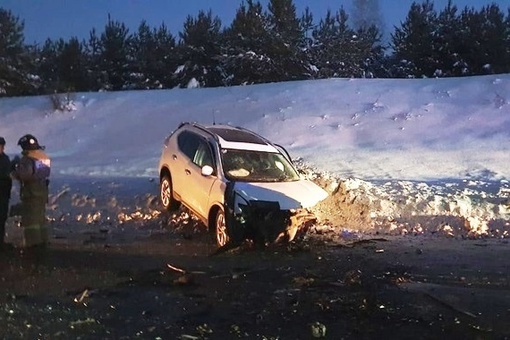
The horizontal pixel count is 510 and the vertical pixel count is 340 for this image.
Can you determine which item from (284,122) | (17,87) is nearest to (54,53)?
(17,87)

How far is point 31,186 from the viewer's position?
9.99 m

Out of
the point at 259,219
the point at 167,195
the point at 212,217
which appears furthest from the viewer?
the point at 167,195

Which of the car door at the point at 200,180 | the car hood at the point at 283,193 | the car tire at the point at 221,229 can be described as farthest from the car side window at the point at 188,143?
the car hood at the point at 283,193

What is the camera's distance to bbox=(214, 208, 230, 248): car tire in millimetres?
10375

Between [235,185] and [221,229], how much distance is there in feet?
2.31

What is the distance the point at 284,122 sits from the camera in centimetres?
2206

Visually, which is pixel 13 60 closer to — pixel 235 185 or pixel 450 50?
pixel 450 50

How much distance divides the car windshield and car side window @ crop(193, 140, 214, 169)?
0.24 m

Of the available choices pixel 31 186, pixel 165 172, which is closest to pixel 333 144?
pixel 165 172

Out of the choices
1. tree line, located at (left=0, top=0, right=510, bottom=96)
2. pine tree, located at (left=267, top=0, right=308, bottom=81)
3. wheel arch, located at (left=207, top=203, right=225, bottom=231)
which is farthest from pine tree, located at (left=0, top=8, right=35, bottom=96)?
wheel arch, located at (left=207, top=203, right=225, bottom=231)

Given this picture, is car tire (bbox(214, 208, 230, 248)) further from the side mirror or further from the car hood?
the side mirror

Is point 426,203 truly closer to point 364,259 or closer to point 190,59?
point 364,259

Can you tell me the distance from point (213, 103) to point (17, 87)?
1411 cm

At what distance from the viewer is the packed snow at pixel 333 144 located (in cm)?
1270
